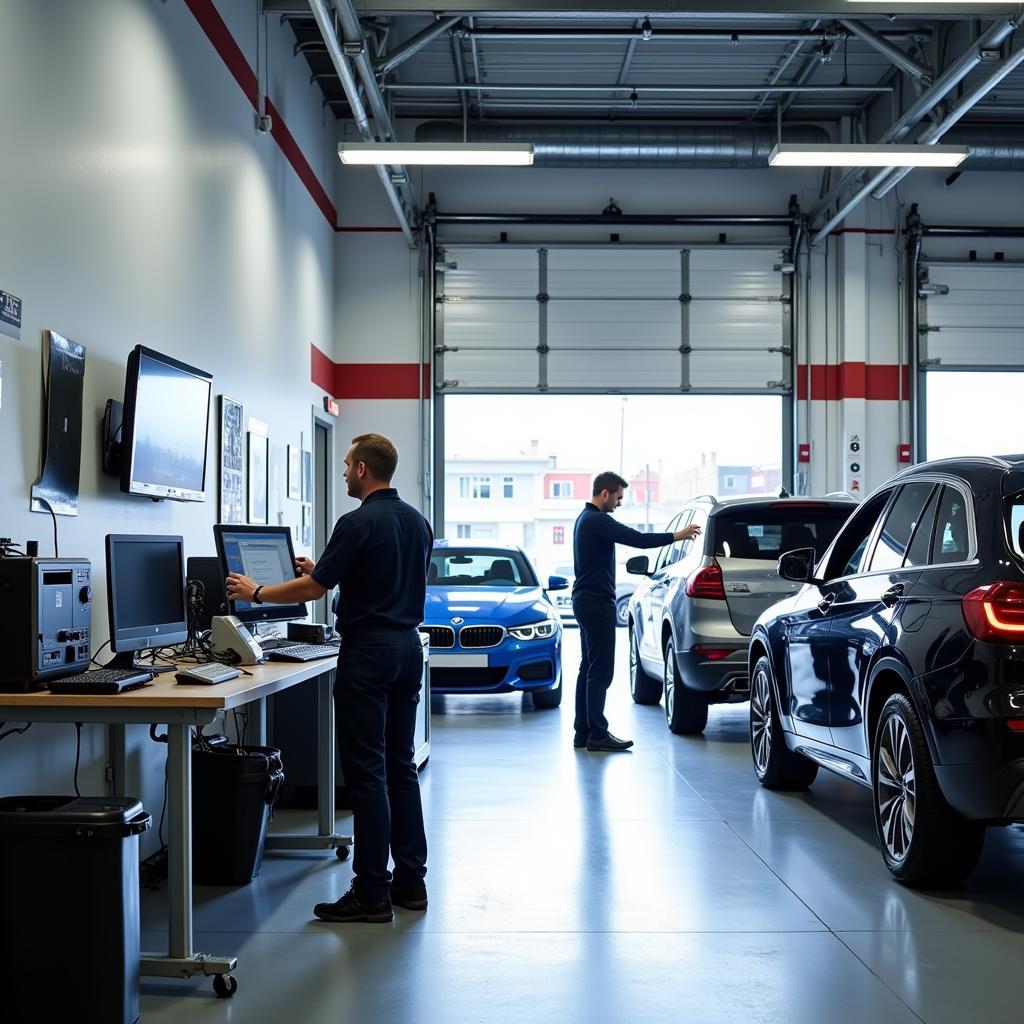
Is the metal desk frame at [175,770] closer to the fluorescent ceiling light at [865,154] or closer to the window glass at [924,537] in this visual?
the window glass at [924,537]

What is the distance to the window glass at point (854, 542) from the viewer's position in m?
5.49

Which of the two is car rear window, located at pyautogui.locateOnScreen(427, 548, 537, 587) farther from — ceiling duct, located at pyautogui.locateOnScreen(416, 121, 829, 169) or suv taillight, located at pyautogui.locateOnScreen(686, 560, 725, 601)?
ceiling duct, located at pyautogui.locateOnScreen(416, 121, 829, 169)

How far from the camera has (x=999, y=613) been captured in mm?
3914

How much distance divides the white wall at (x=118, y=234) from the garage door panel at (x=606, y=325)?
540cm

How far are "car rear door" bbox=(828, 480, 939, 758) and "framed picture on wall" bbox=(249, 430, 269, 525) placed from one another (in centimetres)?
431

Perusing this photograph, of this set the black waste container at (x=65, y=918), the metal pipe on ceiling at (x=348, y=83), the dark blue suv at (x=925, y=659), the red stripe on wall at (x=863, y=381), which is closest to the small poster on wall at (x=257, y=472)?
the metal pipe on ceiling at (x=348, y=83)

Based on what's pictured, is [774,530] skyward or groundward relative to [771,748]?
skyward

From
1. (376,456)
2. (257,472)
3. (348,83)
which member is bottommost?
(376,456)

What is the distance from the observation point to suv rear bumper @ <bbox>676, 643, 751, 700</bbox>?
7.79 metres

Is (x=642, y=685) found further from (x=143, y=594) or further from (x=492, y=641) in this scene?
(x=143, y=594)

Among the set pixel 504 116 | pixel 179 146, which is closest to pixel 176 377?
pixel 179 146

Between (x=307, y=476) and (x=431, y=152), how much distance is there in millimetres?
2918

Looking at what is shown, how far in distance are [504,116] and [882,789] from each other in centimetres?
1045

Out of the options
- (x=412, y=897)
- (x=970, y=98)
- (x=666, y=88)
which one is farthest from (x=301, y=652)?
(x=666, y=88)
